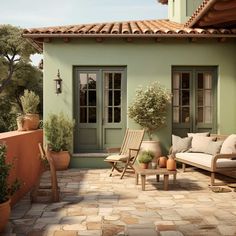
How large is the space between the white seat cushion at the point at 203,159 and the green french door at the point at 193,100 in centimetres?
144

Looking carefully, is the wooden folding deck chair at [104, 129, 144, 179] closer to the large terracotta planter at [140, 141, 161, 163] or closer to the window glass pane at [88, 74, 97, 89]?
the large terracotta planter at [140, 141, 161, 163]

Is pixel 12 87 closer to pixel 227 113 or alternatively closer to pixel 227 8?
pixel 227 113

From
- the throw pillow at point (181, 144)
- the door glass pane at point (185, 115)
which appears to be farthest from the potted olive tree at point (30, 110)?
the door glass pane at point (185, 115)

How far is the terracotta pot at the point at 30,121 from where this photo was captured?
27.6 ft

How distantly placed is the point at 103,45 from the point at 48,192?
481 centimetres

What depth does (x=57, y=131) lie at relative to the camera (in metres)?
9.38

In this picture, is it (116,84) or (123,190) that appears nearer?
(123,190)

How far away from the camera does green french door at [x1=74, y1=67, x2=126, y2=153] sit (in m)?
10.0

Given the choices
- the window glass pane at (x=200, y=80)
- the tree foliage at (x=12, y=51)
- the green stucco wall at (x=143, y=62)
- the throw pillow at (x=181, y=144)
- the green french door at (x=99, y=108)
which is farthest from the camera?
the tree foliage at (x=12, y=51)

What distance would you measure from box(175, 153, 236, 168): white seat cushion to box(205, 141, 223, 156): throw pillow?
0.13 metres

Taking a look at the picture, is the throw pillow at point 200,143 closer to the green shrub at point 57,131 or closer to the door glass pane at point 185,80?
the door glass pane at point 185,80

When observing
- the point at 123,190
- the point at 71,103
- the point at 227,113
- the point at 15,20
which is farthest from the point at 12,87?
the point at 123,190

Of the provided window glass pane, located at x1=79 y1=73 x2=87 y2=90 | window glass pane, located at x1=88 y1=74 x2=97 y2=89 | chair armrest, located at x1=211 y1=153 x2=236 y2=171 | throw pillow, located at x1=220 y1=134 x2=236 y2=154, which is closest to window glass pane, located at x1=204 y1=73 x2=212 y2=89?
throw pillow, located at x1=220 y1=134 x2=236 y2=154

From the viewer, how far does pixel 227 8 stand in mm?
7457
